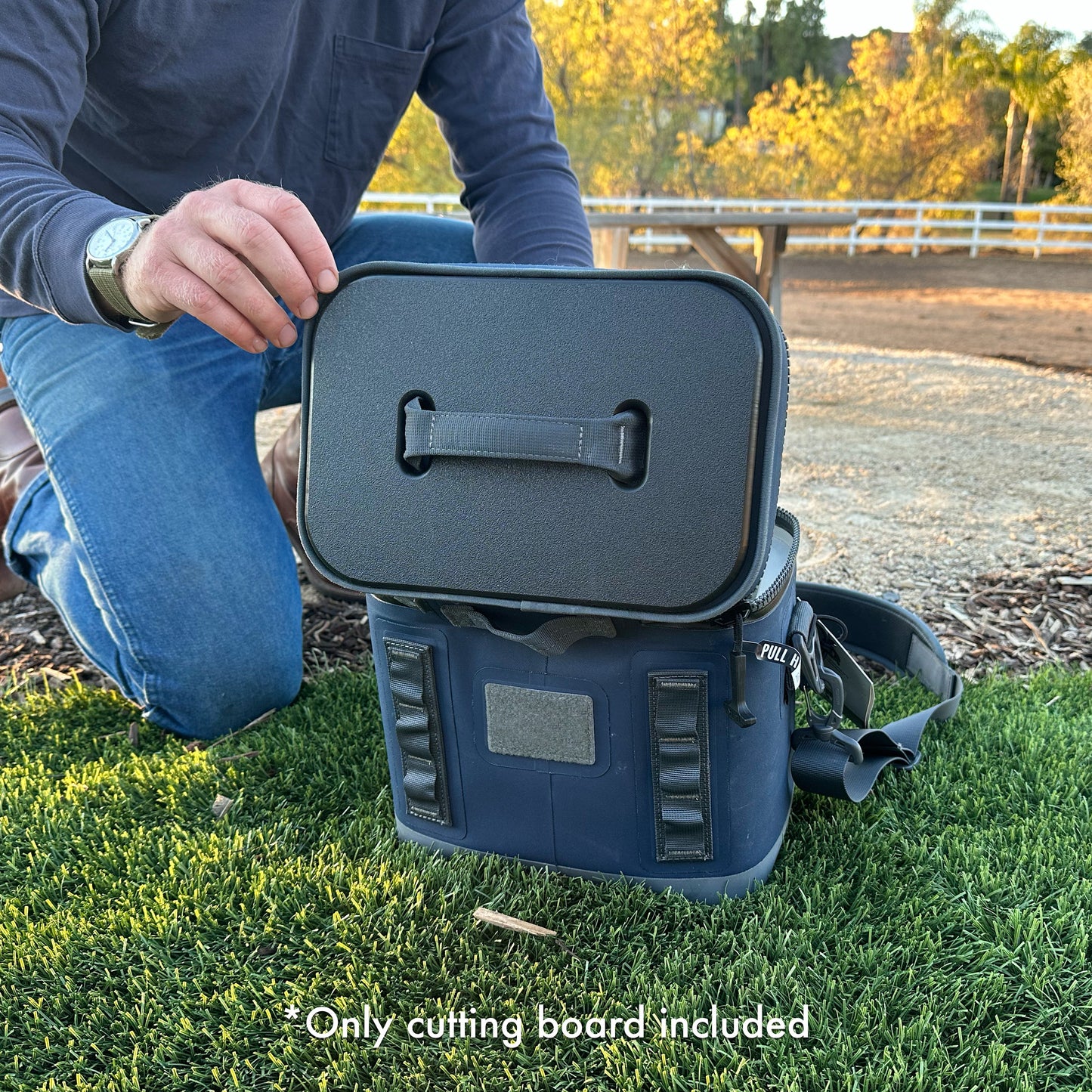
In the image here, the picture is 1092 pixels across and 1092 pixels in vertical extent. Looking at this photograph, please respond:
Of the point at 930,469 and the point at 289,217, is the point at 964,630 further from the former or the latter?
the point at 289,217

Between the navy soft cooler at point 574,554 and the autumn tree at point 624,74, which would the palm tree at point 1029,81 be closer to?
the autumn tree at point 624,74

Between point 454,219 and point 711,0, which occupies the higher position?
point 711,0

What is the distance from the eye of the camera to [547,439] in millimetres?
1112

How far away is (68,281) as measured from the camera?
1.24 metres

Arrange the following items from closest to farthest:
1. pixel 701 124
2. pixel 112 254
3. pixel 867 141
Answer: pixel 112 254, pixel 867 141, pixel 701 124

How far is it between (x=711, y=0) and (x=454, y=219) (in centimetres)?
1887

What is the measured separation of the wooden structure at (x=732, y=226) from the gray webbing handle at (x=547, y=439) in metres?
3.73

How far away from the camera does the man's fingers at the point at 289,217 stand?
1.10 m

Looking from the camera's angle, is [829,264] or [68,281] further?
[829,264]

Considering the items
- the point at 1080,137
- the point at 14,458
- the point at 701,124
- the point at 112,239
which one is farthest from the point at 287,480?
the point at 701,124

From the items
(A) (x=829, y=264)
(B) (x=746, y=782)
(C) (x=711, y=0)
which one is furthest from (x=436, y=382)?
(C) (x=711, y=0)

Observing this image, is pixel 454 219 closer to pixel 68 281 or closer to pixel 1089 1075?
pixel 68 281

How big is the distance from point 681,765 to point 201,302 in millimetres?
810

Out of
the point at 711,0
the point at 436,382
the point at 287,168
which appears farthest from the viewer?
the point at 711,0
